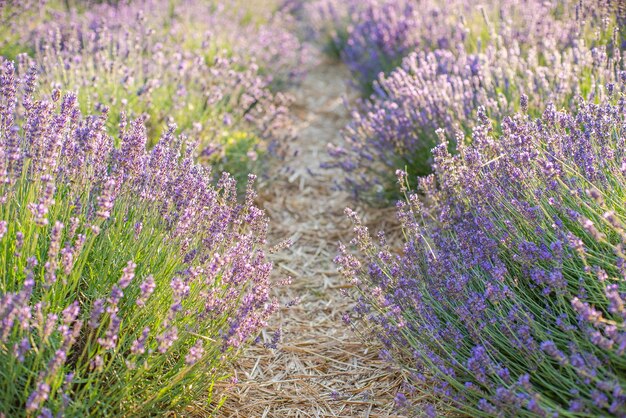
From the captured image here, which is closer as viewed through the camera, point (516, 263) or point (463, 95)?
point (516, 263)

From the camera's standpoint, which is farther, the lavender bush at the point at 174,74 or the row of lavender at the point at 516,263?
the lavender bush at the point at 174,74

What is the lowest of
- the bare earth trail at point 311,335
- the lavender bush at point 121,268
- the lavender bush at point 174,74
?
the bare earth trail at point 311,335

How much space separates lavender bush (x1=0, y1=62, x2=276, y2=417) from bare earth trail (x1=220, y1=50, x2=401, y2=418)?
0.98 ft

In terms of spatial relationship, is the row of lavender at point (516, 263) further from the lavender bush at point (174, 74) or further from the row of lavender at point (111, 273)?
the lavender bush at point (174, 74)

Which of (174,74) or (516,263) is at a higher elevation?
(516,263)

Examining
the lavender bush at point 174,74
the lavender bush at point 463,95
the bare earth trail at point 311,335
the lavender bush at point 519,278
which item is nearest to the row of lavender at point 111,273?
the bare earth trail at point 311,335

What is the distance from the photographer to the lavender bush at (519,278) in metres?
1.69

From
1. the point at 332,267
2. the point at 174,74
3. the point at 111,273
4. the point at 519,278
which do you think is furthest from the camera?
the point at 174,74

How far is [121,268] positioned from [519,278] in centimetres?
135

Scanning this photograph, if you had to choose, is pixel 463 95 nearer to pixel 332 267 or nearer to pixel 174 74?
pixel 332 267

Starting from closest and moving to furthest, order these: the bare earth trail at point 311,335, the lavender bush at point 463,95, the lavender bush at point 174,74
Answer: the bare earth trail at point 311,335, the lavender bush at point 463,95, the lavender bush at point 174,74

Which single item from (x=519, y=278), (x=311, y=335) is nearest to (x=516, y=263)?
(x=519, y=278)

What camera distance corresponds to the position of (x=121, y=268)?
205 cm

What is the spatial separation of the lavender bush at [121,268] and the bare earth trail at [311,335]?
0.30m
